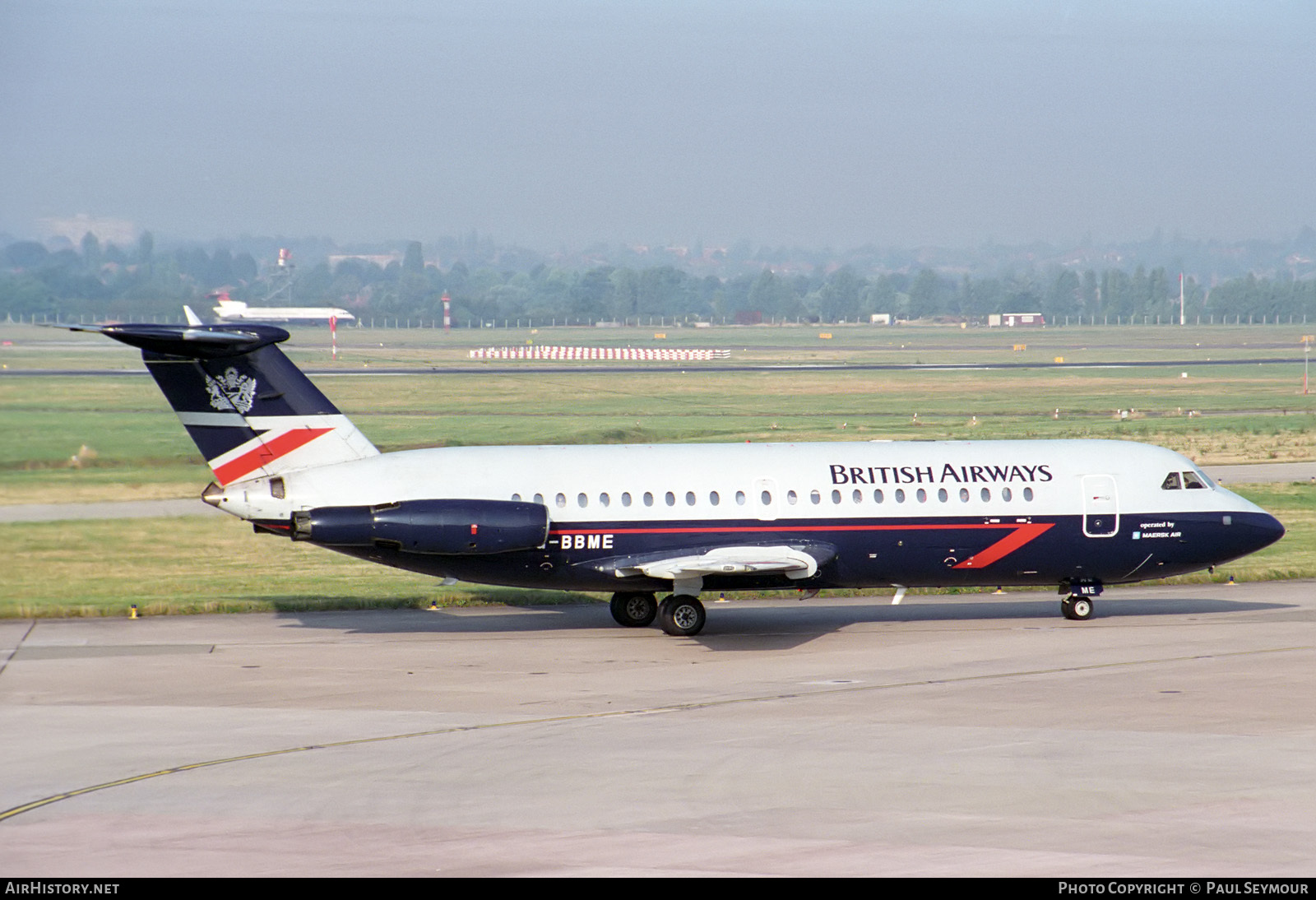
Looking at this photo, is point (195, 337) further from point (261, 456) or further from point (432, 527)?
point (432, 527)

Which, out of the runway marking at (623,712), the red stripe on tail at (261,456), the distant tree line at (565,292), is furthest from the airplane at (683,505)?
the distant tree line at (565,292)

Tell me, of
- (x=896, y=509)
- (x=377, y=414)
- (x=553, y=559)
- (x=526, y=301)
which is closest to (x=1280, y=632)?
(x=896, y=509)

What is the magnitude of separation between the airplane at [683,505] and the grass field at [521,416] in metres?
3.47

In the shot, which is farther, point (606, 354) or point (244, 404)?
point (606, 354)

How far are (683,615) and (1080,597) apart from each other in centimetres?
854

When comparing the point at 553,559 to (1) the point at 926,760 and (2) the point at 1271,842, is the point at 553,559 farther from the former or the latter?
(2) the point at 1271,842

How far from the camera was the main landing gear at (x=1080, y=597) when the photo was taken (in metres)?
30.5

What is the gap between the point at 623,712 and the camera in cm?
2197

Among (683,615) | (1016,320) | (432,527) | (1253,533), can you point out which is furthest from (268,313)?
(1016,320)

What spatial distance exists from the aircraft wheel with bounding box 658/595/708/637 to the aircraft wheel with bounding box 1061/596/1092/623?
791 centimetres

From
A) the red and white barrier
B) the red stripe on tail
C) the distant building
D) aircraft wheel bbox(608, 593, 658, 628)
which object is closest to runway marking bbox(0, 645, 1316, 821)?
aircraft wheel bbox(608, 593, 658, 628)

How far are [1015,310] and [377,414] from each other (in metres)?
136

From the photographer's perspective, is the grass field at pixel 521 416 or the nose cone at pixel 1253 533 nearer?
the grass field at pixel 521 416

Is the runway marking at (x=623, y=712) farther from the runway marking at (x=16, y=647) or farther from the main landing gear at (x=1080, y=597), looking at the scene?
the runway marking at (x=16, y=647)
